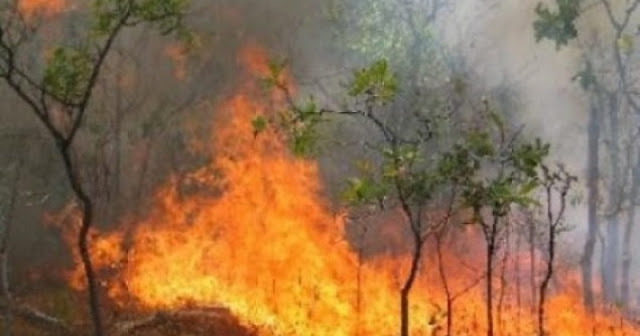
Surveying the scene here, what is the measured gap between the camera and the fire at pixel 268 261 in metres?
25.5

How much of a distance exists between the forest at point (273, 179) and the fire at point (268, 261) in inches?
2.8

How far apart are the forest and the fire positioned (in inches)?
2.8

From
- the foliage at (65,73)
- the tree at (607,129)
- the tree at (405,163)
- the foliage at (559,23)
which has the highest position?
the tree at (607,129)

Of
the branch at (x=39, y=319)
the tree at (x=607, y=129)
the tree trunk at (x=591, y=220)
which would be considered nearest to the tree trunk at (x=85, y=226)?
the branch at (x=39, y=319)

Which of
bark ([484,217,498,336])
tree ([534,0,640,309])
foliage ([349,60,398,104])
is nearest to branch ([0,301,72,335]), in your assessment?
bark ([484,217,498,336])

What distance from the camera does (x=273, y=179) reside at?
30.3m

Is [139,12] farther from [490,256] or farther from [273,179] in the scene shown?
[273,179]

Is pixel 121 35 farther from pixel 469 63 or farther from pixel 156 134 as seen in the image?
pixel 469 63

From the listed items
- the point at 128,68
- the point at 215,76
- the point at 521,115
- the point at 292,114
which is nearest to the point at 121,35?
the point at 128,68

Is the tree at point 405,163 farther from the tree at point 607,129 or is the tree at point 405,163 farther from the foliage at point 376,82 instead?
the tree at point 607,129

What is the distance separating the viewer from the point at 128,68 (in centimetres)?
3131

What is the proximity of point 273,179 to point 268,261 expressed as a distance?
367 cm

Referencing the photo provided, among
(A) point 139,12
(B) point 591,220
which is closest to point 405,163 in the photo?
(A) point 139,12

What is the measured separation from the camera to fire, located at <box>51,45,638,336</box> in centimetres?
2555
